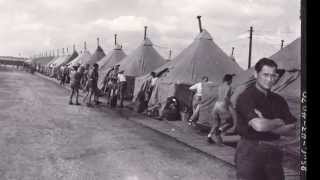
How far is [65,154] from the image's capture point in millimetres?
7719

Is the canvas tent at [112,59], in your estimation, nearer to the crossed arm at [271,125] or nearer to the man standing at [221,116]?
the man standing at [221,116]

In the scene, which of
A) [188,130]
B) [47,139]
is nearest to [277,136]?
[47,139]

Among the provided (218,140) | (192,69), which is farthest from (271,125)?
(192,69)

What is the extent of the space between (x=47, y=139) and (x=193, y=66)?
7.92 metres

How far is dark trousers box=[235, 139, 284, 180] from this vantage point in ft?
14.3

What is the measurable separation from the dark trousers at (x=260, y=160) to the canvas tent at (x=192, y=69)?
10.4 m

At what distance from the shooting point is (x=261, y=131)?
4.39 meters

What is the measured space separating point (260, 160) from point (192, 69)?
37.3 feet

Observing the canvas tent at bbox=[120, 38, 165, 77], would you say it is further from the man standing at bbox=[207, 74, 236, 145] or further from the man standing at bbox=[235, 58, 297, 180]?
the man standing at bbox=[235, 58, 297, 180]

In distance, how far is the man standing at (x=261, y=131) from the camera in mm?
4375

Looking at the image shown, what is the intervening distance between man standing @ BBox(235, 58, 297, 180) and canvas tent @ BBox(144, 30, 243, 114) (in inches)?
408

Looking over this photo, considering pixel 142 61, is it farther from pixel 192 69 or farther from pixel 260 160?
pixel 260 160

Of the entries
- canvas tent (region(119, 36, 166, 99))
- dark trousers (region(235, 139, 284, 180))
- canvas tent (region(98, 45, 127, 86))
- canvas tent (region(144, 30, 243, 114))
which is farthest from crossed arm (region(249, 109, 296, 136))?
canvas tent (region(98, 45, 127, 86))
